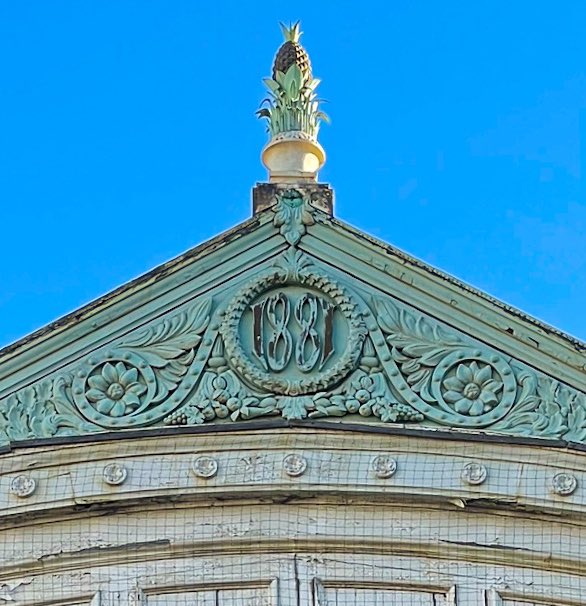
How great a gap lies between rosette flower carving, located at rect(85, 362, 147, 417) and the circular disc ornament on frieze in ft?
1.79

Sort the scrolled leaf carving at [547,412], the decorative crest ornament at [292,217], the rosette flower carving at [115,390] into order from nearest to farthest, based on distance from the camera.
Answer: the scrolled leaf carving at [547,412] → the rosette flower carving at [115,390] → the decorative crest ornament at [292,217]

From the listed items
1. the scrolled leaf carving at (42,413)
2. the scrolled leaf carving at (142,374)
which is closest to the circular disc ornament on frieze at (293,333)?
the scrolled leaf carving at (142,374)

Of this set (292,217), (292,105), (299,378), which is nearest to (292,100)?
(292,105)

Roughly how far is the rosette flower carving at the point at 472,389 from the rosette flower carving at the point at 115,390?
1697 millimetres

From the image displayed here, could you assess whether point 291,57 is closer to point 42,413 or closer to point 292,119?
point 292,119

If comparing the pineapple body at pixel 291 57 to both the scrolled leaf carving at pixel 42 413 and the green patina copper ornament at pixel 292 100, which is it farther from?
the scrolled leaf carving at pixel 42 413

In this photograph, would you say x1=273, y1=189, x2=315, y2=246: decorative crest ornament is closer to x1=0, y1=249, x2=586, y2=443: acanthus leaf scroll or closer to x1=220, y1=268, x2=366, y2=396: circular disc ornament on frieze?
x1=220, y1=268, x2=366, y2=396: circular disc ornament on frieze

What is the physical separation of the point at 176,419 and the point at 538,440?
196cm

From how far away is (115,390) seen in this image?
9148mm

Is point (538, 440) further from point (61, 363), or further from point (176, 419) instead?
point (61, 363)

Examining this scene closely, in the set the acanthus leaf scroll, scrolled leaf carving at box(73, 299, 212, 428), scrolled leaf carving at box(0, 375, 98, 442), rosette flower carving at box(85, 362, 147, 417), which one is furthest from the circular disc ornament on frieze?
scrolled leaf carving at box(0, 375, 98, 442)

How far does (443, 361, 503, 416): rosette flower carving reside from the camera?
9.06 m

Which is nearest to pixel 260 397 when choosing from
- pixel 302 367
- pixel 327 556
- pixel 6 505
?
pixel 302 367

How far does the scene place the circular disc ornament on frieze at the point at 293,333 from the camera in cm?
912
